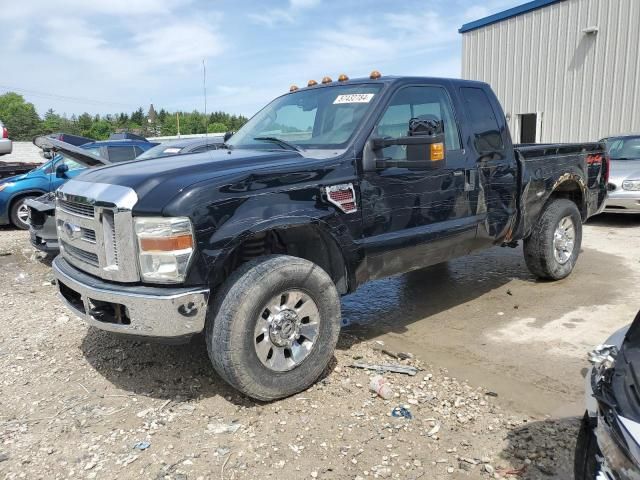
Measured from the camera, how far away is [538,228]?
552 centimetres

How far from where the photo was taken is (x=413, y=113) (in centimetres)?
429

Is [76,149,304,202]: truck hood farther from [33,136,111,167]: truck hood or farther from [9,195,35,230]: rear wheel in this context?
[9,195,35,230]: rear wheel

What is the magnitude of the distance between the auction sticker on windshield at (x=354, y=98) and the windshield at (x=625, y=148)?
7.39 m

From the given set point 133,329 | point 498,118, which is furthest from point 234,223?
point 498,118

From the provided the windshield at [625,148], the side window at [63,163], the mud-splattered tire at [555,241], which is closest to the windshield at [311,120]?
the mud-splattered tire at [555,241]

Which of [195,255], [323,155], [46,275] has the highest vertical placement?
[323,155]

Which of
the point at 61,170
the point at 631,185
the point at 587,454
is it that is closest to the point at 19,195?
the point at 61,170

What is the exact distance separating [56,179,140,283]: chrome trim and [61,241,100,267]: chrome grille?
0.04ft

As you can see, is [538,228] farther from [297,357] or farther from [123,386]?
[123,386]

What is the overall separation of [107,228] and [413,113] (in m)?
2.44

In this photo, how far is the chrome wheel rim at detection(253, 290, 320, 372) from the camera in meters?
3.28

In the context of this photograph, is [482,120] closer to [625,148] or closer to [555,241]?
[555,241]

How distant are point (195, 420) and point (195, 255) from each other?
1016 millimetres

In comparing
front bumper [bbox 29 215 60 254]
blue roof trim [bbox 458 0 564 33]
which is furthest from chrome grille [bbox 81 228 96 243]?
blue roof trim [bbox 458 0 564 33]
